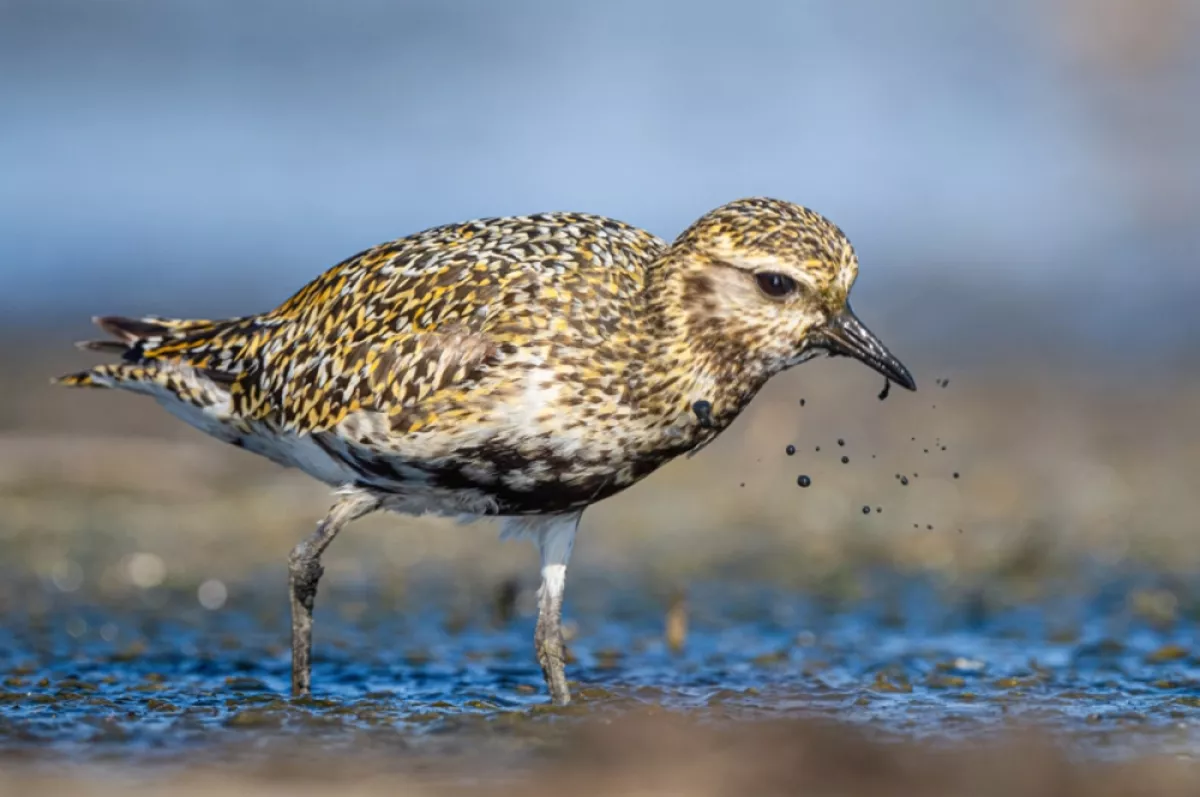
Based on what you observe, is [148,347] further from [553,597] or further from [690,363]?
[690,363]

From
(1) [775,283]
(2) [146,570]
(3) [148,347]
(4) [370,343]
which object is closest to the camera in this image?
(1) [775,283]

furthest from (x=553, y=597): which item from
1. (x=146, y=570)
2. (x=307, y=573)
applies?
(x=146, y=570)

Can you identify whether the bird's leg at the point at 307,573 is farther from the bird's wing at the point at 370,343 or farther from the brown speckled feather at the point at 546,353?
the bird's wing at the point at 370,343

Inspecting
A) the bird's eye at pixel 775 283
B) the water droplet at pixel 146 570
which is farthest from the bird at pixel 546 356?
the water droplet at pixel 146 570

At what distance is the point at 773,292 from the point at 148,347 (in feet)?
11.4

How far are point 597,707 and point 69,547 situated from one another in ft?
14.8

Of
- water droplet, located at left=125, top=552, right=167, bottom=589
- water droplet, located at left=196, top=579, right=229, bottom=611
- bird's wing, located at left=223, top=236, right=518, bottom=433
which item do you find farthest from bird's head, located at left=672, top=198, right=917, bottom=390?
water droplet, located at left=125, top=552, right=167, bottom=589

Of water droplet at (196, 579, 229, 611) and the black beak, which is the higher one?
the black beak

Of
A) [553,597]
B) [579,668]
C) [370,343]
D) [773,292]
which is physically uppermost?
[773,292]

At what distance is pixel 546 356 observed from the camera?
23.9 ft

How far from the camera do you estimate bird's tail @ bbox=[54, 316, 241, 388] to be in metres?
8.73

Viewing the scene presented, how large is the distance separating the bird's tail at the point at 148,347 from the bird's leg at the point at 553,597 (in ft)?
5.96

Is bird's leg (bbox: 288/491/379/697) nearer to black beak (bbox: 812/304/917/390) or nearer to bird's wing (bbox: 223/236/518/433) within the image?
bird's wing (bbox: 223/236/518/433)

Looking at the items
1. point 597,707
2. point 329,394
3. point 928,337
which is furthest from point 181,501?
point 928,337
